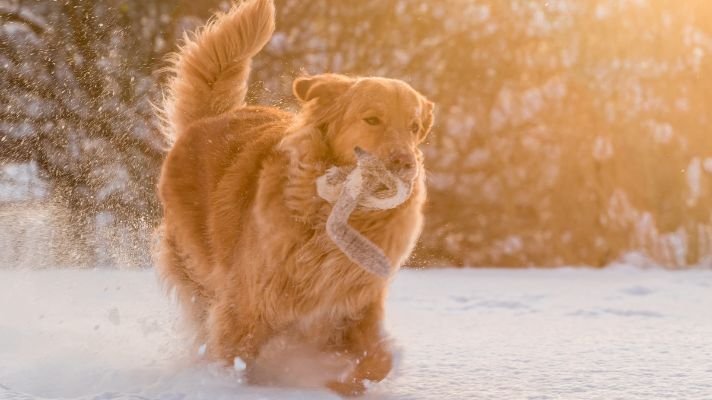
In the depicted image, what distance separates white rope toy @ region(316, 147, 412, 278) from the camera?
302 centimetres

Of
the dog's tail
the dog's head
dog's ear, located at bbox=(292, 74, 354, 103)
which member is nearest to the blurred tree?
the dog's tail

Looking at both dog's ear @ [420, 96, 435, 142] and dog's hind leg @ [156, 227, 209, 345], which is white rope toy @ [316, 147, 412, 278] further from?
dog's hind leg @ [156, 227, 209, 345]

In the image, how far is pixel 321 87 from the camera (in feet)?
10.9

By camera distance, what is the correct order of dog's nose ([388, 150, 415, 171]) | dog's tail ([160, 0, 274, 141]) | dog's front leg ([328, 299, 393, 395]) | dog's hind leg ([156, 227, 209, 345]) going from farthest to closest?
dog's tail ([160, 0, 274, 141])
dog's hind leg ([156, 227, 209, 345])
dog's front leg ([328, 299, 393, 395])
dog's nose ([388, 150, 415, 171])

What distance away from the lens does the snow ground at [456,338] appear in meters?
3.18

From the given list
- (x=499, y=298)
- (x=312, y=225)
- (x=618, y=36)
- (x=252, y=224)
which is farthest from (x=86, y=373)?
(x=618, y=36)

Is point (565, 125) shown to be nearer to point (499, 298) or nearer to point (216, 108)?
point (499, 298)

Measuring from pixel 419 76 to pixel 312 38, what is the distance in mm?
1069

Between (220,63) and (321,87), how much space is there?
4.60 feet

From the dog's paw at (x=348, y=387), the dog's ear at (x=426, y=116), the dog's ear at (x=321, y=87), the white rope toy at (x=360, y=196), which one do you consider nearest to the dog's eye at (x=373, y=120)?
the white rope toy at (x=360, y=196)

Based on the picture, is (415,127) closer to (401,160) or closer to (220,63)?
(401,160)

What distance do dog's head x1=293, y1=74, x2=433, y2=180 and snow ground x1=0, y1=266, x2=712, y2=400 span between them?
36.2 inches

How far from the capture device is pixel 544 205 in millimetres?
7383

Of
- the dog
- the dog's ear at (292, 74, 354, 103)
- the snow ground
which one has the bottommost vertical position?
the snow ground
